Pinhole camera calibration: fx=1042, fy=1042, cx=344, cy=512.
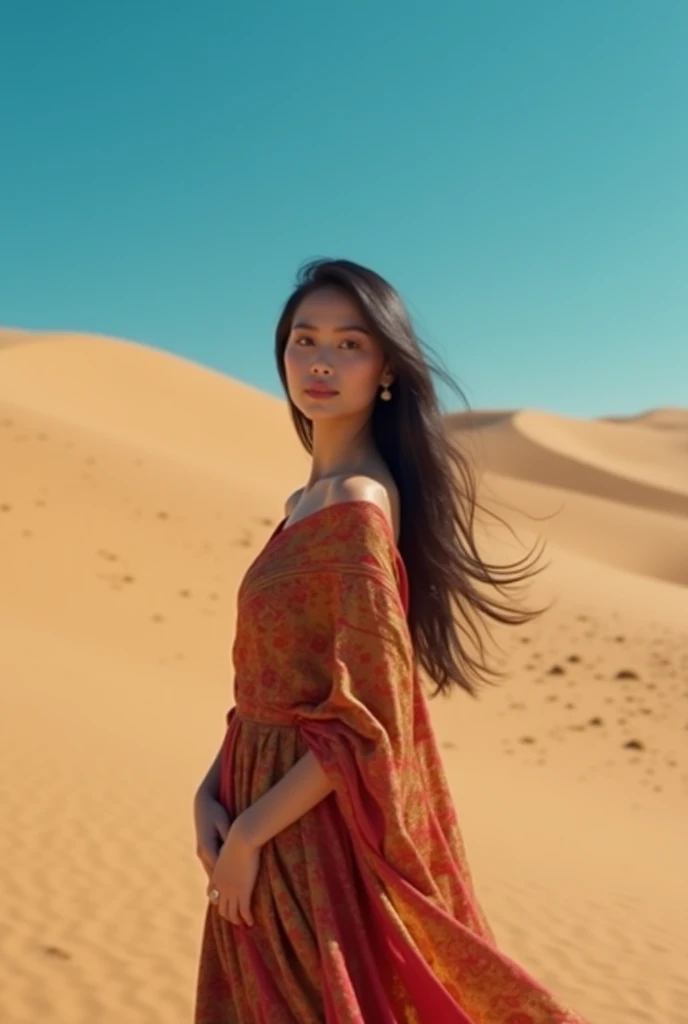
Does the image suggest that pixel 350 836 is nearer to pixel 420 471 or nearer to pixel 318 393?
pixel 420 471

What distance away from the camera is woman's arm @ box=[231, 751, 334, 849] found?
2082mm

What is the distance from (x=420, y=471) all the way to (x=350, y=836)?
81cm

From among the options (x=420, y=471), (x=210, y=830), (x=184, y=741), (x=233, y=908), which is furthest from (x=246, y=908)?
(x=184, y=741)

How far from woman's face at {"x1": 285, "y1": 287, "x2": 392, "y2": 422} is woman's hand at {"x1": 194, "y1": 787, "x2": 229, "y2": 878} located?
0.91 m

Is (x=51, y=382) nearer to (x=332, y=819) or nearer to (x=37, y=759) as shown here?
(x=37, y=759)

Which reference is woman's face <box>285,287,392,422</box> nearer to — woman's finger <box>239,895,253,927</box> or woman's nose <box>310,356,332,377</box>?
woman's nose <box>310,356,332,377</box>

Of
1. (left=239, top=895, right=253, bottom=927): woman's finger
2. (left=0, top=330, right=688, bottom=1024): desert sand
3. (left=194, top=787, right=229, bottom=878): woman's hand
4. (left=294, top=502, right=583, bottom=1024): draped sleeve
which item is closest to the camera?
(left=294, top=502, right=583, bottom=1024): draped sleeve

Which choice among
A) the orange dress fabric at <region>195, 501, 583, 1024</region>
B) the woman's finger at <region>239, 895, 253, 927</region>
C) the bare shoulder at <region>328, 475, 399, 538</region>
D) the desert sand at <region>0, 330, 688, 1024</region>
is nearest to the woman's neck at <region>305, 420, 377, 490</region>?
the bare shoulder at <region>328, 475, 399, 538</region>

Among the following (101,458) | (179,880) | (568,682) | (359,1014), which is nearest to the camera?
(359,1014)

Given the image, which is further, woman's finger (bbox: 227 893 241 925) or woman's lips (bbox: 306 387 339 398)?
woman's lips (bbox: 306 387 339 398)

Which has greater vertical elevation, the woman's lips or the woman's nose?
the woman's nose

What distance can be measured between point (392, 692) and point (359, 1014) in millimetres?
597

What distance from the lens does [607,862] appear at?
8320mm

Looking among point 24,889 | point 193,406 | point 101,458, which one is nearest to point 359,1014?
point 24,889
